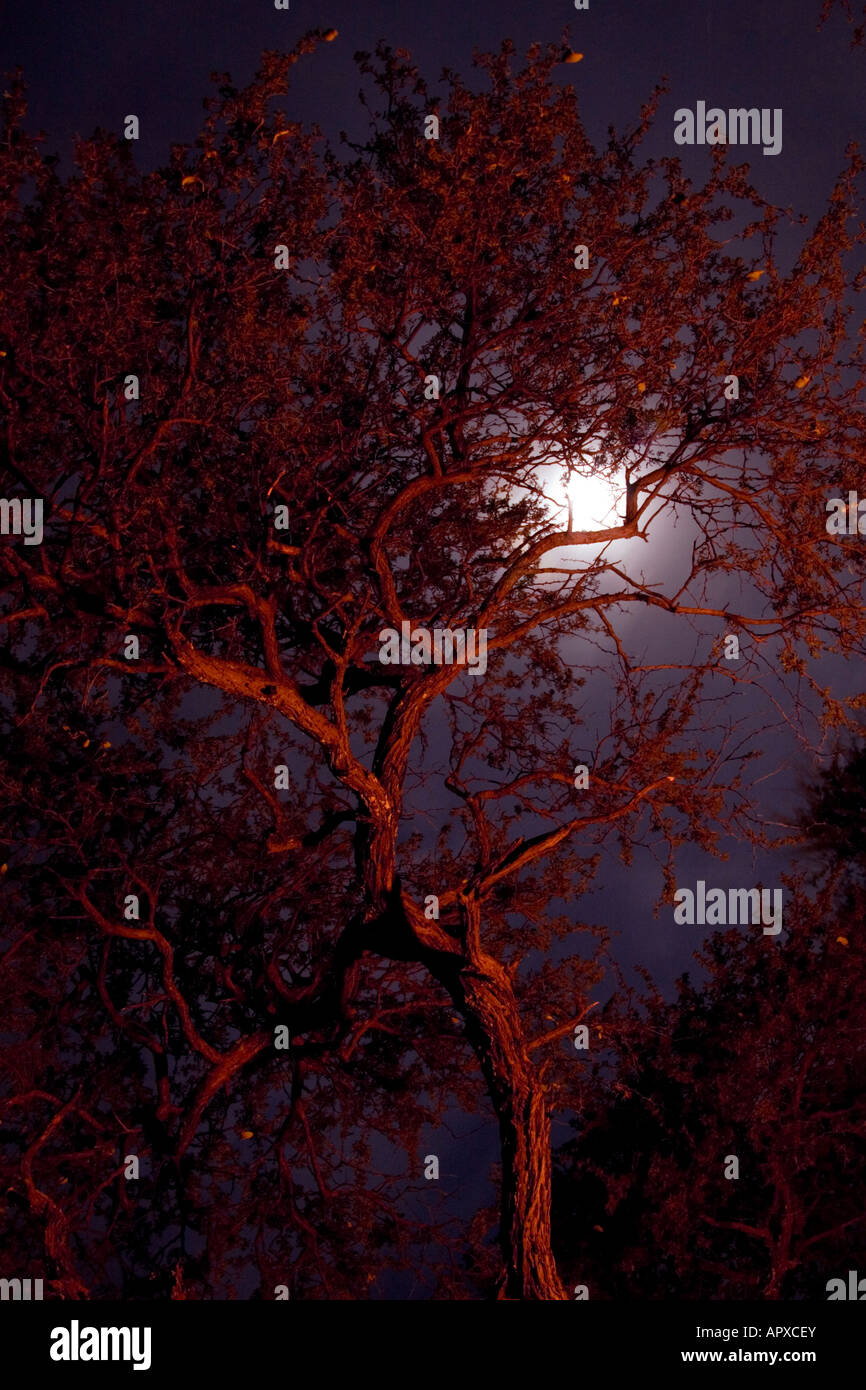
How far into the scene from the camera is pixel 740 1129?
43.1 ft

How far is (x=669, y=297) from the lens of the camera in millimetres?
8664

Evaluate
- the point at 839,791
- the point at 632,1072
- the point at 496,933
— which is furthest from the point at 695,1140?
the point at 839,791

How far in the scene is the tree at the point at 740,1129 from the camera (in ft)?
41.6

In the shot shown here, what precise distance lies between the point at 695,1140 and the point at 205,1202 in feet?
17.9

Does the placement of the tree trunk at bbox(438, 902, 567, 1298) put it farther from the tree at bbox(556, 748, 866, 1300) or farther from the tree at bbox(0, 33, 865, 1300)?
the tree at bbox(556, 748, 866, 1300)

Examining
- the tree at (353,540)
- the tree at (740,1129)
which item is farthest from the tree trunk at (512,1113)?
the tree at (740,1129)

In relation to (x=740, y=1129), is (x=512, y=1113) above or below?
above

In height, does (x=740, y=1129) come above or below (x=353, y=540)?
below

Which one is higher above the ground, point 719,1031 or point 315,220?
point 315,220

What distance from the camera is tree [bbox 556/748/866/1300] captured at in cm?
1268

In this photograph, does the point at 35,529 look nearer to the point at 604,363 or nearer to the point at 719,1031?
the point at 604,363

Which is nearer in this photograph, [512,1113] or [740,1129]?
[512,1113]

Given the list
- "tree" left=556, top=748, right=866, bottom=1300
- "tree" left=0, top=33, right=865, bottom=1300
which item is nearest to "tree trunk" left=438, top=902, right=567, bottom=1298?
"tree" left=0, top=33, right=865, bottom=1300

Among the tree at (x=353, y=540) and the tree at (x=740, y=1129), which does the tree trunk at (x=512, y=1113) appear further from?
the tree at (x=740, y=1129)
